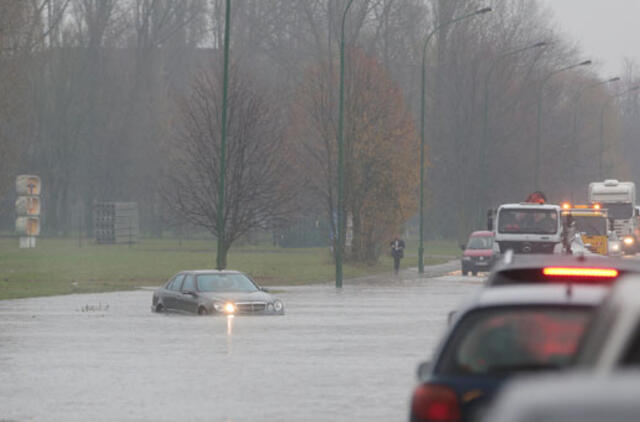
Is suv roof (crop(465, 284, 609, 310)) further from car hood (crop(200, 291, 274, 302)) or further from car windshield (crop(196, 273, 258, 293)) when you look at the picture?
car windshield (crop(196, 273, 258, 293))

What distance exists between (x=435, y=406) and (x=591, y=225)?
53294 millimetres

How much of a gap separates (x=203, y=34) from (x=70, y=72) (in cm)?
1374

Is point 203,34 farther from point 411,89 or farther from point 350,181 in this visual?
point 350,181

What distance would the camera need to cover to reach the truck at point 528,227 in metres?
46.1

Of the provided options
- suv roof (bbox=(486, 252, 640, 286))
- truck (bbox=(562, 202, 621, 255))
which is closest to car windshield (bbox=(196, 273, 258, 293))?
suv roof (bbox=(486, 252, 640, 286))

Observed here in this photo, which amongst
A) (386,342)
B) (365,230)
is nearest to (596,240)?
(365,230)

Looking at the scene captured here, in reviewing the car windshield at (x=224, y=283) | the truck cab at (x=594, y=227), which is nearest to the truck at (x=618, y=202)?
the truck cab at (x=594, y=227)

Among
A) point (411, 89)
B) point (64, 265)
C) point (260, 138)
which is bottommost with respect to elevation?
point (64, 265)

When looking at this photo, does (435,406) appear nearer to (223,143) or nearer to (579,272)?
(579,272)

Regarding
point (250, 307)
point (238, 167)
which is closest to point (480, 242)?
point (238, 167)

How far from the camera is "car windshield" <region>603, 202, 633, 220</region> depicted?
72000 millimetres

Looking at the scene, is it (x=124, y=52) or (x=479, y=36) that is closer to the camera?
(x=479, y=36)

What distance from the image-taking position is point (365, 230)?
63594 mm

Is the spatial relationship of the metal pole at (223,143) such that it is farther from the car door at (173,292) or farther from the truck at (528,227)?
the car door at (173,292)
